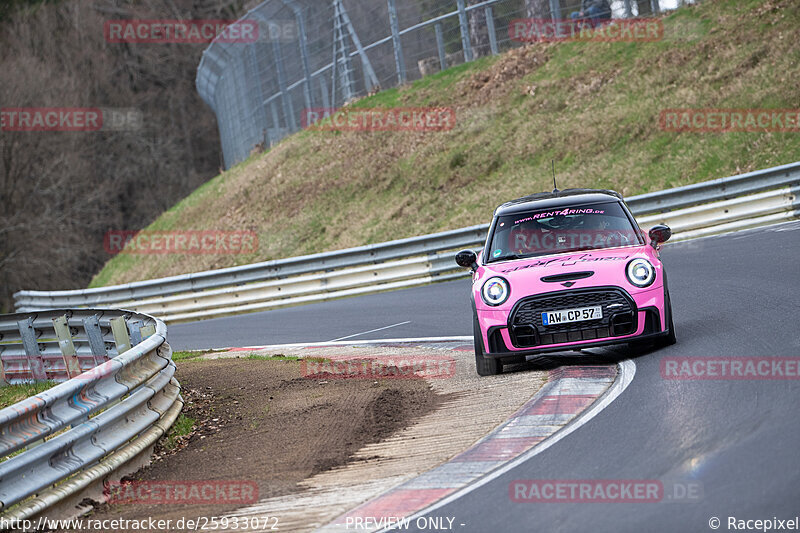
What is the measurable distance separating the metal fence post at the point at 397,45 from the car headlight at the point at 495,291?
22501 mm

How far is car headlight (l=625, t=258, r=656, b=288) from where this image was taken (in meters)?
8.56

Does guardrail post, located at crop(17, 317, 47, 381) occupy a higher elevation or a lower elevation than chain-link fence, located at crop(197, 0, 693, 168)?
lower

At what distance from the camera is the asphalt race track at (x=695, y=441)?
4.77 metres

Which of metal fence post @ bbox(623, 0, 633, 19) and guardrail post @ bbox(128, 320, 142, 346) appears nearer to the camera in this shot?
guardrail post @ bbox(128, 320, 142, 346)

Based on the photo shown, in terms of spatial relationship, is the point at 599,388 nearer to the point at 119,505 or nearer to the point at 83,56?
the point at 119,505

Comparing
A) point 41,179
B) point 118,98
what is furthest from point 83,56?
point 41,179

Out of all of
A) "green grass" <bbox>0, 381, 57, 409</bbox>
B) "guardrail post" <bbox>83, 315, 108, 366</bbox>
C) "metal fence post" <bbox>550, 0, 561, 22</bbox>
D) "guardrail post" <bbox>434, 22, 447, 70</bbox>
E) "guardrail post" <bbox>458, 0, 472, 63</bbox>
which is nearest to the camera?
"green grass" <bbox>0, 381, 57, 409</bbox>

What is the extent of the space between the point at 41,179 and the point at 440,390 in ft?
138

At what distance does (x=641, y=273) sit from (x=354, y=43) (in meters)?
24.2

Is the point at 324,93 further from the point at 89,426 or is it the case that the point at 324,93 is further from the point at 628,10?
the point at 89,426

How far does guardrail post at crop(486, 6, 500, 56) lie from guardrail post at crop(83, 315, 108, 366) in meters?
19.7

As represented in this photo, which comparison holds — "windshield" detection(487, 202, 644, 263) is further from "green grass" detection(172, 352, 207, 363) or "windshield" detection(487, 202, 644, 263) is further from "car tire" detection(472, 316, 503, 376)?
"green grass" detection(172, 352, 207, 363)

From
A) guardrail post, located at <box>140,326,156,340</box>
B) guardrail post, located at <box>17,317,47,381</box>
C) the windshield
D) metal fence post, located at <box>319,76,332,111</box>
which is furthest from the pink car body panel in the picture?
metal fence post, located at <box>319,76,332,111</box>

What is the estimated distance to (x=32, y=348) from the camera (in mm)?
12648
